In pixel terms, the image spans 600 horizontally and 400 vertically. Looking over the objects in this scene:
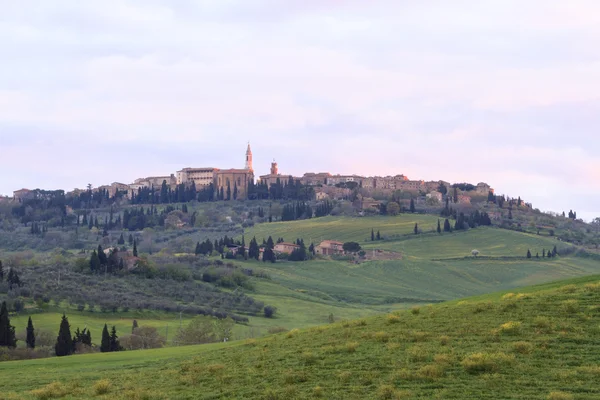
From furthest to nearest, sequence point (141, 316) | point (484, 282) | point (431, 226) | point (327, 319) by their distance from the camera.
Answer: point (431, 226) → point (484, 282) → point (327, 319) → point (141, 316)

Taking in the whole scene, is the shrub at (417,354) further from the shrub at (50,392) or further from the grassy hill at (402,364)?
the shrub at (50,392)

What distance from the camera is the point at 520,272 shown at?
114 m

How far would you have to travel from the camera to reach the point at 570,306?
21000 mm

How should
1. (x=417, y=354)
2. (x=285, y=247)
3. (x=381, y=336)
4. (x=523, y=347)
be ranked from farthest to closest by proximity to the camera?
1. (x=285, y=247)
2. (x=381, y=336)
3. (x=417, y=354)
4. (x=523, y=347)

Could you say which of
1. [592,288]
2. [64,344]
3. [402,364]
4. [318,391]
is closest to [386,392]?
[318,391]

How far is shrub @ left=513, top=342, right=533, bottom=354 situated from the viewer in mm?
17750

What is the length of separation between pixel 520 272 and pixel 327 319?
4902 centimetres

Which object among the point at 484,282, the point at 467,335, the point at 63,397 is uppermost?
the point at 467,335

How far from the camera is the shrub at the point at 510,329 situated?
64.1 feet

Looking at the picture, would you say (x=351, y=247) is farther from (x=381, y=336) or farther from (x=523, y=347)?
(x=523, y=347)

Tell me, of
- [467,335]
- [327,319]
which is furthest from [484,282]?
[467,335]

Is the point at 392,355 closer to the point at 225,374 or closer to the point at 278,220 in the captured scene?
the point at 225,374

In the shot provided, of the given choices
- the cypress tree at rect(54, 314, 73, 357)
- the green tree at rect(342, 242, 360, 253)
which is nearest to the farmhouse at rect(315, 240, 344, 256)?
the green tree at rect(342, 242, 360, 253)

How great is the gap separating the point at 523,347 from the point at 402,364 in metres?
2.79
